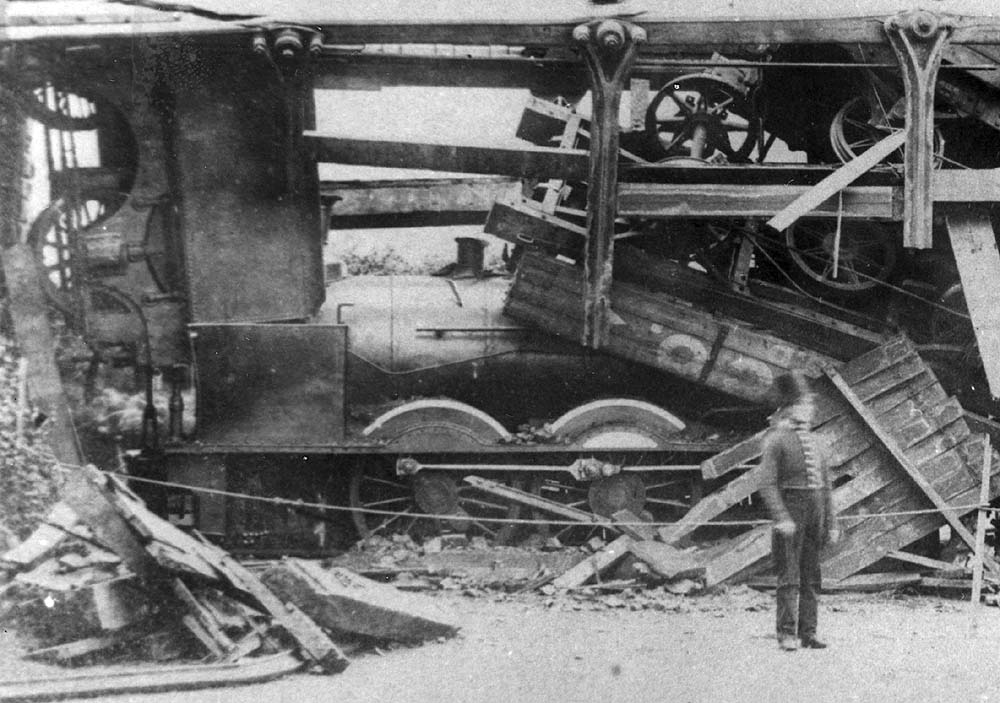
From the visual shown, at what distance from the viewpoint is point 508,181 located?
1052 centimetres

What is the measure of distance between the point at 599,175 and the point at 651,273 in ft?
4.41

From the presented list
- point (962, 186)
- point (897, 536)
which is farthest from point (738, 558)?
point (962, 186)

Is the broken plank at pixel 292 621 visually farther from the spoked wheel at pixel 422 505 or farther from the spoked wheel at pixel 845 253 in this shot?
the spoked wheel at pixel 845 253

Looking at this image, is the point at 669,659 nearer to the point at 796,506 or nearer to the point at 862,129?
the point at 796,506

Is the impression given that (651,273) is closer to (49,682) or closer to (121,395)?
(121,395)

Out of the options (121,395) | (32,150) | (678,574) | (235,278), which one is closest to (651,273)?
(678,574)

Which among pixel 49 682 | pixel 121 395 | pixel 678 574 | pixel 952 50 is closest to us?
pixel 49 682

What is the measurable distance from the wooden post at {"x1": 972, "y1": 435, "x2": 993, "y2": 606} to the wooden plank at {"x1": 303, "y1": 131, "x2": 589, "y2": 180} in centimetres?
406

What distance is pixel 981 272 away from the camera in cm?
826

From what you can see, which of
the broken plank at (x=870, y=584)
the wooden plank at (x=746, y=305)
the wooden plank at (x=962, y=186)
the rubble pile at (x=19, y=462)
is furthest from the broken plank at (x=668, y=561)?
the rubble pile at (x=19, y=462)

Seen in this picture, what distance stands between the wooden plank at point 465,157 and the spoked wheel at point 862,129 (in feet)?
7.95

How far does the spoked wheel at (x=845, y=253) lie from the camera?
8938mm

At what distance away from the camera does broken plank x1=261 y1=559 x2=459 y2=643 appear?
6.44 m

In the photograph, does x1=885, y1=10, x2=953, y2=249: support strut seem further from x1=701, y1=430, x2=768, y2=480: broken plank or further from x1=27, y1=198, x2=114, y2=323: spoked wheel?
x1=27, y1=198, x2=114, y2=323: spoked wheel
